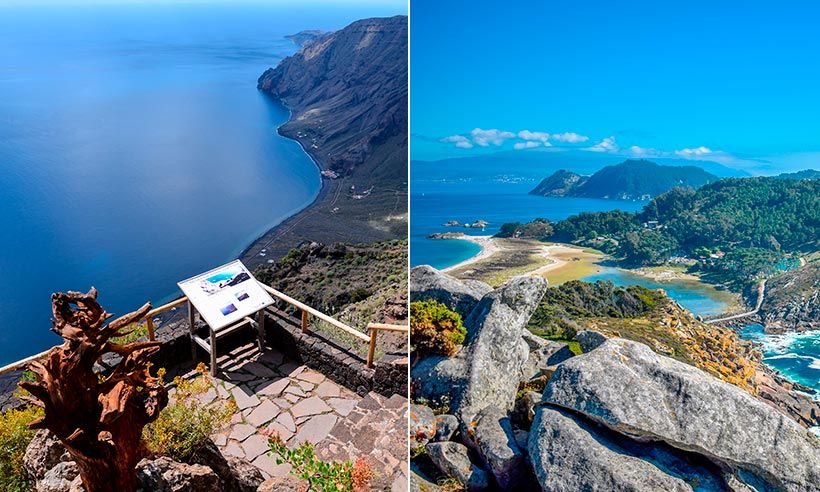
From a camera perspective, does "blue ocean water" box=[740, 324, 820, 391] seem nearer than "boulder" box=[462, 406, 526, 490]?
Yes

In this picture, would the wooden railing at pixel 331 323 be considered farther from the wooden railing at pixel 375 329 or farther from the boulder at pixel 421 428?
the boulder at pixel 421 428

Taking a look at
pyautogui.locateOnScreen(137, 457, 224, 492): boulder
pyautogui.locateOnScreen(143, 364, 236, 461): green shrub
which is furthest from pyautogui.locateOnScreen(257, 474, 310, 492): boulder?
pyautogui.locateOnScreen(143, 364, 236, 461): green shrub

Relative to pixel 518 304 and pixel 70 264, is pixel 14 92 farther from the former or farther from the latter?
pixel 518 304

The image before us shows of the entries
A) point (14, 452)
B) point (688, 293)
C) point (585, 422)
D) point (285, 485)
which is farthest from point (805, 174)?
point (14, 452)

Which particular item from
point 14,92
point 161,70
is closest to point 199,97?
point 161,70

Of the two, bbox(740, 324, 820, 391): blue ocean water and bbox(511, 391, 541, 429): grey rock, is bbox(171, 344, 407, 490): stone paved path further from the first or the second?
bbox(740, 324, 820, 391): blue ocean water

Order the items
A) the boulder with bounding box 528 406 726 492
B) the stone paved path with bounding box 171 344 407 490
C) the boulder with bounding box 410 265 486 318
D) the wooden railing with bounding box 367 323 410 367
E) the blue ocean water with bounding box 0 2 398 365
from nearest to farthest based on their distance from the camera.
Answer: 1. the boulder with bounding box 528 406 726 492
2. the boulder with bounding box 410 265 486 318
3. the stone paved path with bounding box 171 344 407 490
4. the wooden railing with bounding box 367 323 410 367
5. the blue ocean water with bounding box 0 2 398 365

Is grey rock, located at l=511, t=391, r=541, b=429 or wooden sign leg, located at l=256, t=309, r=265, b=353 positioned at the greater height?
grey rock, located at l=511, t=391, r=541, b=429
